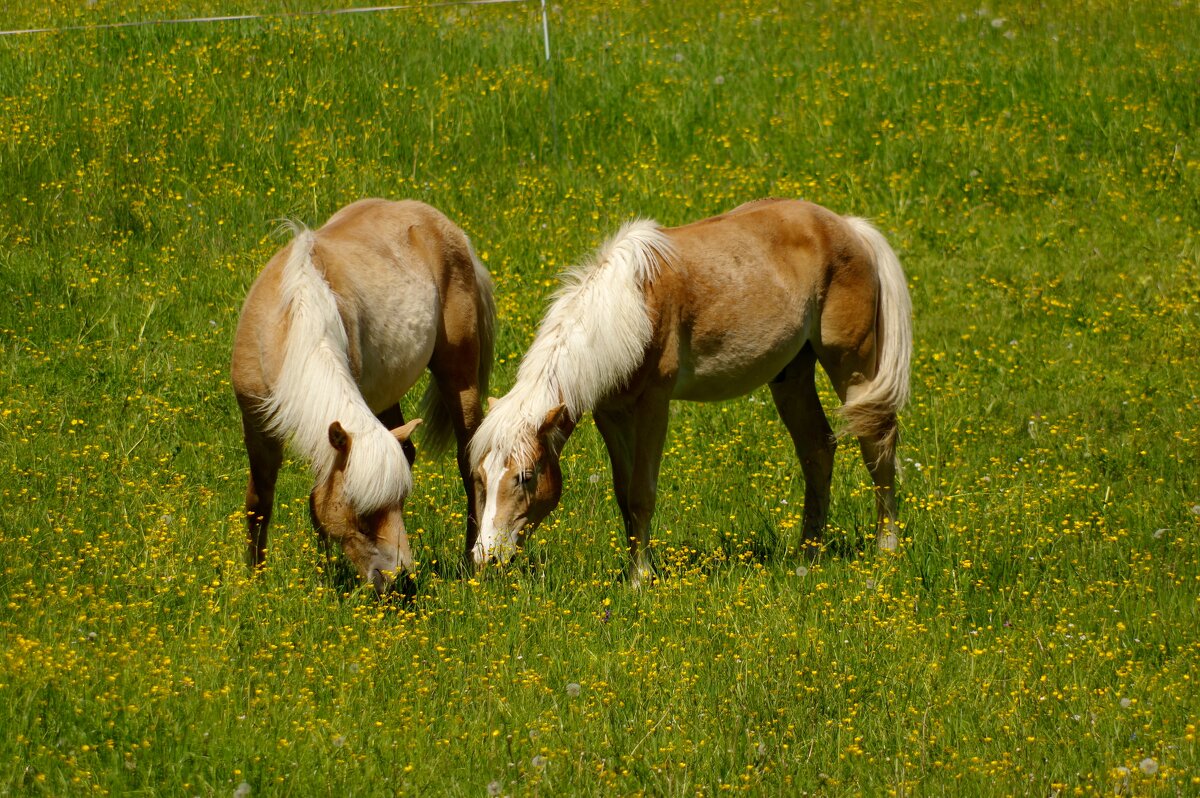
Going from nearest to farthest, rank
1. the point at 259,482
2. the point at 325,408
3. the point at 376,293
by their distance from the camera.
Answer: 1. the point at 325,408
2. the point at 259,482
3. the point at 376,293

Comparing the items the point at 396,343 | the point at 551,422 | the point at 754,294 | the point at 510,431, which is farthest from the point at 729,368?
the point at 396,343

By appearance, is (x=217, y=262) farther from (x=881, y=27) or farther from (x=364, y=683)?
(x=881, y=27)

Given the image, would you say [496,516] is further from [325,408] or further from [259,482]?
[259,482]

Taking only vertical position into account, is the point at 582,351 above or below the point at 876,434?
above

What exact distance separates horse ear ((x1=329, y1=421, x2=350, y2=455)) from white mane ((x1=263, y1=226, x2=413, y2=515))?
0.03 metres

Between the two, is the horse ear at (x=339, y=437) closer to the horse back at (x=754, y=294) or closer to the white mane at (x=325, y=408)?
the white mane at (x=325, y=408)

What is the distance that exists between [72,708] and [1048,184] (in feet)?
31.4

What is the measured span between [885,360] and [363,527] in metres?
3.08

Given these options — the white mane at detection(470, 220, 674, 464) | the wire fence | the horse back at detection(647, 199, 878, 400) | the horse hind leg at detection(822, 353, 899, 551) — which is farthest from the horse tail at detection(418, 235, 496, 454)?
the wire fence

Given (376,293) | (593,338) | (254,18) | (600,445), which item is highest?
(254,18)

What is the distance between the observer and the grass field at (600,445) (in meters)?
4.35

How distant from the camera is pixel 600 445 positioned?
7.82m

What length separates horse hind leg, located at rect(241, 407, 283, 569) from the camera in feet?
18.6

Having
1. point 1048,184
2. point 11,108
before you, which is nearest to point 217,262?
point 11,108
